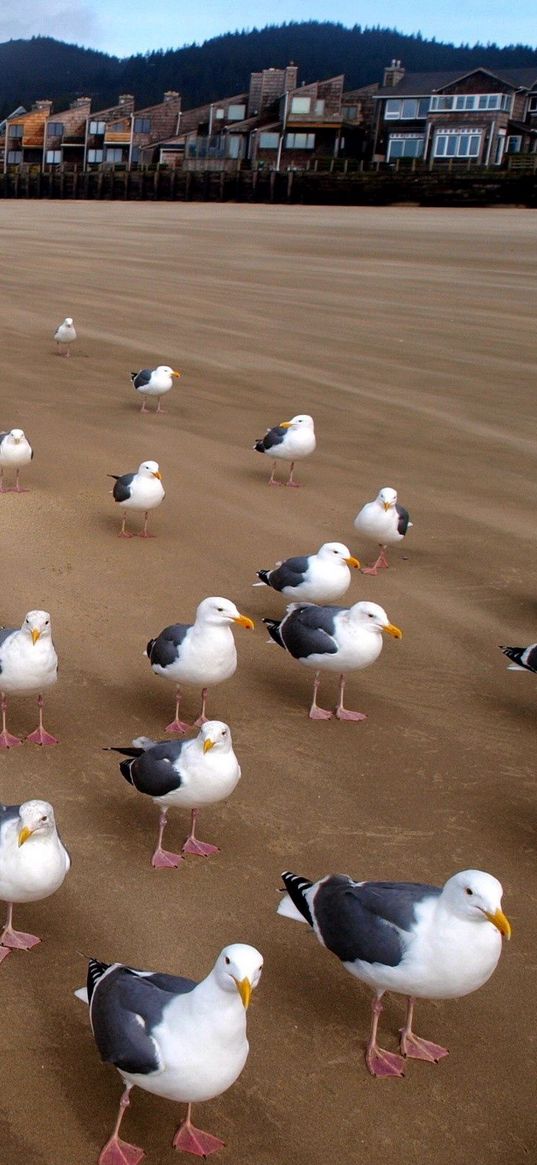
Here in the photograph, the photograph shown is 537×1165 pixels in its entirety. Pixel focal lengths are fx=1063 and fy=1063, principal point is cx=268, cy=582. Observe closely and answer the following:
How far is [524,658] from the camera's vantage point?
6445mm

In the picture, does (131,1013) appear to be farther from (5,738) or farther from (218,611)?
(218,611)

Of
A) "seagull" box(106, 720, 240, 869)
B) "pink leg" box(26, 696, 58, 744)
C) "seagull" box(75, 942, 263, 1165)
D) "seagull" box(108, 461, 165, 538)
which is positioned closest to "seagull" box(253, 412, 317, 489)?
"seagull" box(108, 461, 165, 538)

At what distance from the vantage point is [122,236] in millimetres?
30562

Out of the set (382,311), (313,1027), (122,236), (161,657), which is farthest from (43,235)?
(313,1027)

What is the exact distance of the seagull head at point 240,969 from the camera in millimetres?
3277

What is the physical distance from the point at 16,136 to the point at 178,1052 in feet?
321

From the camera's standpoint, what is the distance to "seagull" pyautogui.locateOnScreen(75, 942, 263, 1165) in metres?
3.36

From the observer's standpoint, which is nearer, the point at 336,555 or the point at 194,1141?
the point at 194,1141

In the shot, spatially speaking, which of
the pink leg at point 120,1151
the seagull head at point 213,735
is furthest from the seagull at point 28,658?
the pink leg at point 120,1151

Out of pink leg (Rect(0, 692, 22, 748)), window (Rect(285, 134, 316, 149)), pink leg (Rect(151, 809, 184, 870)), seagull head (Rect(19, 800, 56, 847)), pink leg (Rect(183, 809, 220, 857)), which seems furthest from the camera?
window (Rect(285, 134, 316, 149))

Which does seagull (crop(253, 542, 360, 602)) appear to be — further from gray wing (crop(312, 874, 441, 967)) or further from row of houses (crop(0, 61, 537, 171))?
row of houses (crop(0, 61, 537, 171))

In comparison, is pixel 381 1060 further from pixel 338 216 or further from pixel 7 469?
pixel 338 216

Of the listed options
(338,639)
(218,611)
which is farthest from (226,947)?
(338,639)

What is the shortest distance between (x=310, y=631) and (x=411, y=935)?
8.79ft
